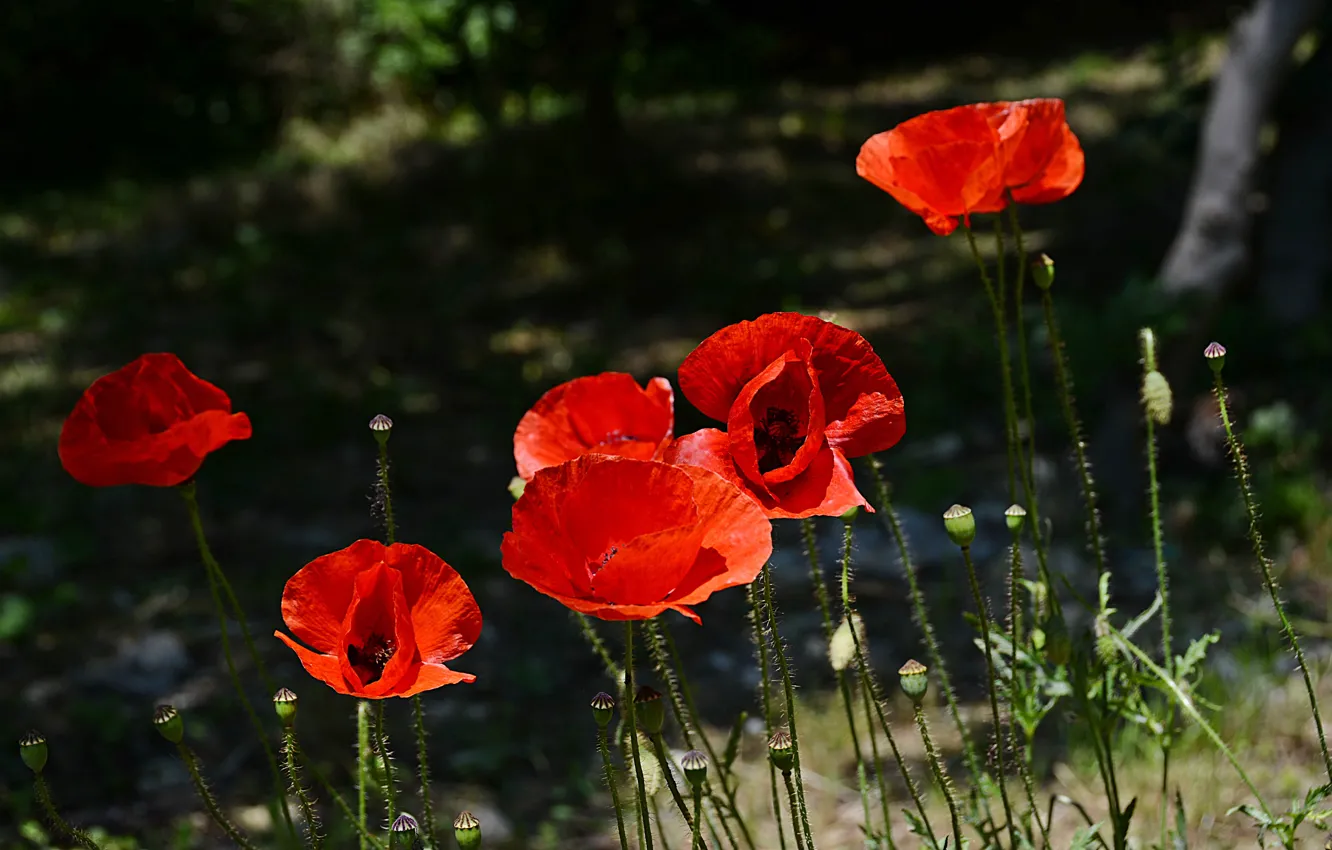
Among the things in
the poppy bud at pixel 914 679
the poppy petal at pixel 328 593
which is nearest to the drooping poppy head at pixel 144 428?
the poppy petal at pixel 328 593

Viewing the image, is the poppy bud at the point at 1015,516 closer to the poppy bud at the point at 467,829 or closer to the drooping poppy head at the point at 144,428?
the poppy bud at the point at 467,829

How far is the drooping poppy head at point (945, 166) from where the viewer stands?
127cm

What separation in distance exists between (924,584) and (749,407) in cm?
288

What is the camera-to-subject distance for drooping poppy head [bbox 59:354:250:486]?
1.18 meters

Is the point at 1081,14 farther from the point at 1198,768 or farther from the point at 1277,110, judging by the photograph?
the point at 1198,768

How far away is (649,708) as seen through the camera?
39.5 inches

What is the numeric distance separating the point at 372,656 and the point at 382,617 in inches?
1.7

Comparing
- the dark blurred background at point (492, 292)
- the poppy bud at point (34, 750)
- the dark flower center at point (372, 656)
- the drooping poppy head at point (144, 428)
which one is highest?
the dark blurred background at point (492, 292)

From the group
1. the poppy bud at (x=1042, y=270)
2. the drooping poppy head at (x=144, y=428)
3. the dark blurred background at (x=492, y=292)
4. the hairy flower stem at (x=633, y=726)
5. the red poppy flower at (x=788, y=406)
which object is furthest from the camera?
the dark blurred background at (x=492, y=292)

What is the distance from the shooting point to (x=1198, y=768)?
8.02 ft

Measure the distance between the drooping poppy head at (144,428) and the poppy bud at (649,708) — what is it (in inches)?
16.7

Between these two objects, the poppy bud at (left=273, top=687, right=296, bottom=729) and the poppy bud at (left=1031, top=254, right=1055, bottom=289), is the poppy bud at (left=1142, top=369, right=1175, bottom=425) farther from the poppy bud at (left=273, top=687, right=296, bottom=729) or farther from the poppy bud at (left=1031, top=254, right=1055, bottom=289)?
the poppy bud at (left=273, top=687, right=296, bottom=729)

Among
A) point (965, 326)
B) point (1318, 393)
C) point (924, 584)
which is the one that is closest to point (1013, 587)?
point (924, 584)

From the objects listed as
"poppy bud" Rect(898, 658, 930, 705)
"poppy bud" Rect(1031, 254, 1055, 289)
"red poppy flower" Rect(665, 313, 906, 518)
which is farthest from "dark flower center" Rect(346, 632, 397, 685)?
"poppy bud" Rect(1031, 254, 1055, 289)
